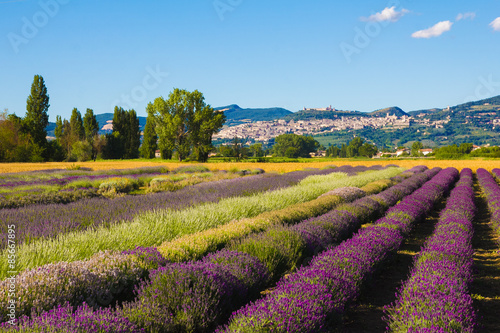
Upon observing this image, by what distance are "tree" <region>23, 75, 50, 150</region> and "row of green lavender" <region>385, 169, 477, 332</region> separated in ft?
174

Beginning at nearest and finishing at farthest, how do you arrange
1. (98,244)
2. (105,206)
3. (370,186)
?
(98,244)
(105,206)
(370,186)

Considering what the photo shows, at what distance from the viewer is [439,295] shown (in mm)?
3592

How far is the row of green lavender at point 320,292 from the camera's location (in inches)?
114

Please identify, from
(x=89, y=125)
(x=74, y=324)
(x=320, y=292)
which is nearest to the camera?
(x=74, y=324)

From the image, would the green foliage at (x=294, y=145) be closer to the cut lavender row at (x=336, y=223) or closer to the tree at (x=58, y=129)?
the tree at (x=58, y=129)

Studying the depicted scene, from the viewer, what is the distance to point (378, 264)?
16.8 ft

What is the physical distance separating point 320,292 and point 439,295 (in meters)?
1.32

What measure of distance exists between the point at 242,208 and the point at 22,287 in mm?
5575

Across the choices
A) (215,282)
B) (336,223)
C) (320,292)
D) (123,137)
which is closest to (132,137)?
(123,137)

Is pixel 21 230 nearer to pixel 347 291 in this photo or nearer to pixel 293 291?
pixel 293 291

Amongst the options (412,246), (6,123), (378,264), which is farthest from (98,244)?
(6,123)

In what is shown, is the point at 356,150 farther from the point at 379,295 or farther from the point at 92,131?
the point at 379,295

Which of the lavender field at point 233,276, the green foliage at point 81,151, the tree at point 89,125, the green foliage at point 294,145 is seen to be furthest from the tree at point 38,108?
the green foliage at point 294,145

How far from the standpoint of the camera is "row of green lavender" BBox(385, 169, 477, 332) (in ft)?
9.95
